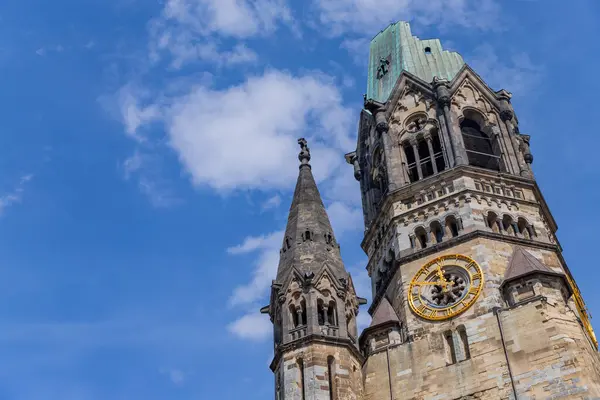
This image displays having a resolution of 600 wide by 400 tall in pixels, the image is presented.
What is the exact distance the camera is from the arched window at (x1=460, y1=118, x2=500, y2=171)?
40.2 metres

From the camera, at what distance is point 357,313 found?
32.5m

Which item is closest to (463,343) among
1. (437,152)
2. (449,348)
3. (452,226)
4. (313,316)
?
(449,348)

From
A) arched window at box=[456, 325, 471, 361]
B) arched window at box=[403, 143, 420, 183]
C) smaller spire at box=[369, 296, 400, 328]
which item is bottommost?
arched window at box=[456, 325, 471, 361]

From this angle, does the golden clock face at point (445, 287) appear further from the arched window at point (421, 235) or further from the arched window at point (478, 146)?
the arched window at point (478, 146)

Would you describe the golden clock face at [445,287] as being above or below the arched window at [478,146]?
below

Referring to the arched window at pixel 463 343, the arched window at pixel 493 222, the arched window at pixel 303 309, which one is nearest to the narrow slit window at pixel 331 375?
the arched window at pixel 303 309

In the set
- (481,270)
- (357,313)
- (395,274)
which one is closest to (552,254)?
(481,270)

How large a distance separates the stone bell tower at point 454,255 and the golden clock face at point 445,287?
5 centimetres

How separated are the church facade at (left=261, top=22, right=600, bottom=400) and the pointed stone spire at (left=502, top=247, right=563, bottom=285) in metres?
0.07

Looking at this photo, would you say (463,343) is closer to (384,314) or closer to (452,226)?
(384,314)

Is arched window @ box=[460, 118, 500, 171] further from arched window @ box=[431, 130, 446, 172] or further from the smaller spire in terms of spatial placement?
the smaller spire

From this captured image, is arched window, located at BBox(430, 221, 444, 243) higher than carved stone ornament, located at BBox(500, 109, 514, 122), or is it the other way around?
carved stone ornament, located at BBox(500, 109, 514, 122)

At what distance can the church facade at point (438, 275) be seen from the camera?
29.3 meters

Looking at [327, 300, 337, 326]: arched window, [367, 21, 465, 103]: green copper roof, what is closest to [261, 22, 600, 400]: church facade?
[327, 300, 337, 326]: arched window
